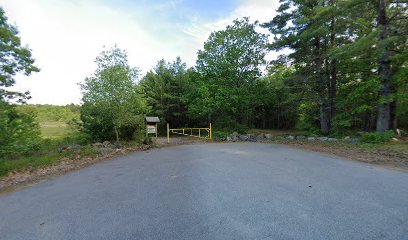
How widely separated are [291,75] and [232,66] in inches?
162

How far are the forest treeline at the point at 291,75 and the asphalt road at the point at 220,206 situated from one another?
436 cm

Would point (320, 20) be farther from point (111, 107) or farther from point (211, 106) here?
point (111, 107)

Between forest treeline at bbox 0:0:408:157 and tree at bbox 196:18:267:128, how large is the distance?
0.24 ft

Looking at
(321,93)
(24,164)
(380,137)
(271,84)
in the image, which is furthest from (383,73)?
(24,164)

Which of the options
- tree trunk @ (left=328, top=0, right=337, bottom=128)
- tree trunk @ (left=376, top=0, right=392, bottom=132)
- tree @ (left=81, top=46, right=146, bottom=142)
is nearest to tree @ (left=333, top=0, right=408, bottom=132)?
tree trunk @ (left=376, top=0, right=392, bottom=132)

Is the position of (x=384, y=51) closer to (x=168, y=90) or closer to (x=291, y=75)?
(x=291, y=75)

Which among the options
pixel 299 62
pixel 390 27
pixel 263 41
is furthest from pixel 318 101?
pixel 263 41

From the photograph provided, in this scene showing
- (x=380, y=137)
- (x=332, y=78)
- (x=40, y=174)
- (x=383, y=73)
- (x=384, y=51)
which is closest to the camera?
(x=40, y=174)

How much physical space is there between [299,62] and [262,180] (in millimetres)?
11260

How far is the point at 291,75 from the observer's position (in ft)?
40.9

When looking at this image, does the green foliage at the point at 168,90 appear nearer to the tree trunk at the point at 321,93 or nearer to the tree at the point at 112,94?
the tree at the point at 112,94

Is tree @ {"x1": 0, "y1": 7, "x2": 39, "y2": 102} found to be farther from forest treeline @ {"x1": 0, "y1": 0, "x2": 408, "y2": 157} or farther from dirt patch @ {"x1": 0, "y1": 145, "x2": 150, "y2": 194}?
dirt patch @ {"x1": 0, "y1": 145, "x2": 150, "y2": 194}

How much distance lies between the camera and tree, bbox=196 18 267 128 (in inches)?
533

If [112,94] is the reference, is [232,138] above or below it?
below
